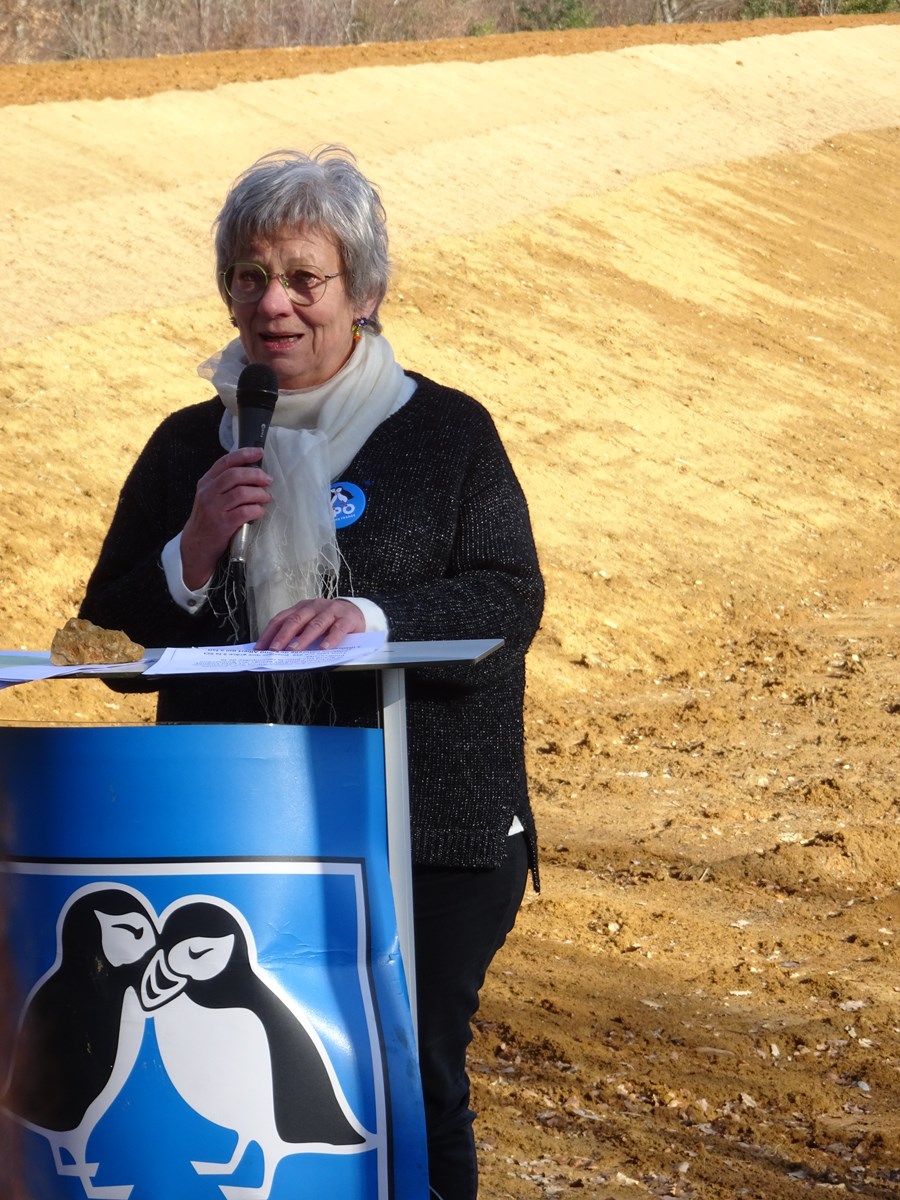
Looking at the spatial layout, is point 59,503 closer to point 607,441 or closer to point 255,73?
point 607,441

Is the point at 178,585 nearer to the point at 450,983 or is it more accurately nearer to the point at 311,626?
the point at 311,626

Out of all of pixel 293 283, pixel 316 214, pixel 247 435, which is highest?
pixel 316 214

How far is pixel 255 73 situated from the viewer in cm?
1991

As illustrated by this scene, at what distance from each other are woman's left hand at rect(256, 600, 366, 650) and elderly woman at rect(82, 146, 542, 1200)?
0.16m

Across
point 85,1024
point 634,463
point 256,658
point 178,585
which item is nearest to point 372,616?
point 256,658

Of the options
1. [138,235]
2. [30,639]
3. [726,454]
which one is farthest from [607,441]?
[30,639]

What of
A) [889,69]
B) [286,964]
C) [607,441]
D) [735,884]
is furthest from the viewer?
[889,69]

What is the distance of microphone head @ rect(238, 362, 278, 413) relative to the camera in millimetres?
2676

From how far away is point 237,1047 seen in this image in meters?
2.24

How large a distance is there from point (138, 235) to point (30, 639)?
22.7 feet

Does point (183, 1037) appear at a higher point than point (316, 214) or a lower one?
lower

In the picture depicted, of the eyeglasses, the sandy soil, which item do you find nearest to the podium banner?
the eyeglasses

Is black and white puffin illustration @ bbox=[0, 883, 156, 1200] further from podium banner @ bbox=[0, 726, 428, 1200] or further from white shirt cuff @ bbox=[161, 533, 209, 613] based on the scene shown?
white shirt cuff @ bbox=[161, 533, 209, 613]

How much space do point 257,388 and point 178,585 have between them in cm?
35
